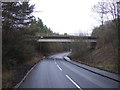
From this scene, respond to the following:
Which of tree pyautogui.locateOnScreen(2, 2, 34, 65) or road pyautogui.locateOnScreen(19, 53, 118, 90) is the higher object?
tree pyautogui.locateOnScreen(2, 2, 34, 65)

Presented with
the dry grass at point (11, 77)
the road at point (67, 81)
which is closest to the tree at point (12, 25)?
the dry grass at point (11, 77)

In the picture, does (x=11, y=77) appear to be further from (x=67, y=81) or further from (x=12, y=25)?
(x=12, y=25)

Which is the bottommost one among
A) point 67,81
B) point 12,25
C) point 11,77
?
point 67,81

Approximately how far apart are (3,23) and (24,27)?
5.20m

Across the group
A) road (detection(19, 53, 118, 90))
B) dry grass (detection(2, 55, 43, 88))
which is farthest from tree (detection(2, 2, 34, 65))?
road (detection(19, 53, 118, 90))

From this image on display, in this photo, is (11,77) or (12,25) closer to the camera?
(11,77)

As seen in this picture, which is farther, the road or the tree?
the tree

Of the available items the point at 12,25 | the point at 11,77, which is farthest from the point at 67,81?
the point at 12,25

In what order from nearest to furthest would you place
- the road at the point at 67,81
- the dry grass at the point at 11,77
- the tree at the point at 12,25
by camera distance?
the dry grass at the point at 11,77 → the road at the point at 67,81 → the tree at the point at 12,25

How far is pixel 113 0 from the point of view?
18.9m

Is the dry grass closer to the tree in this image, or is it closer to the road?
the road

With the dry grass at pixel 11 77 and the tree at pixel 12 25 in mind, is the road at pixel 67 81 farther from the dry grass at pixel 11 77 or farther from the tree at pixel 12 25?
the tree at pixel 12 25

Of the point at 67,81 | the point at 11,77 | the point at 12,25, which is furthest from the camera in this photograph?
the point at 12,25

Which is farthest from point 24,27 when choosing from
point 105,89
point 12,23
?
point 105,89
